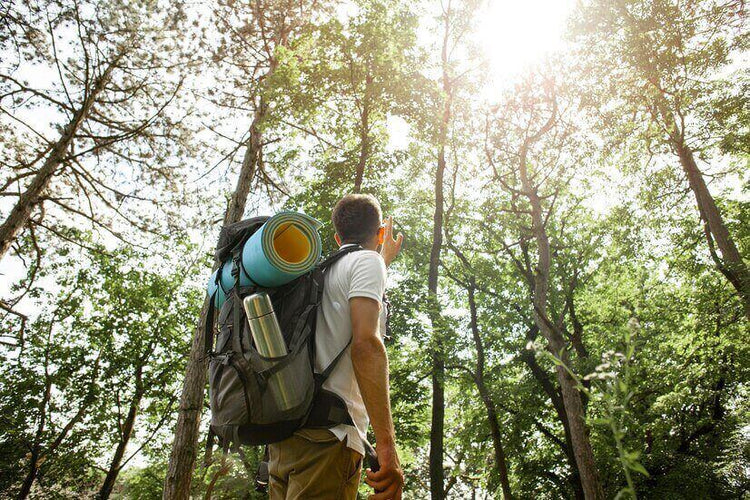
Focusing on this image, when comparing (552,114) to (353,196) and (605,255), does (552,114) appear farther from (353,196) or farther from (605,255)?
(353,196)

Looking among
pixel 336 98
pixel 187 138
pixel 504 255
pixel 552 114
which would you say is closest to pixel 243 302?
pixel 336 98

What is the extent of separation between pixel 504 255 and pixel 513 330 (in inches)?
117

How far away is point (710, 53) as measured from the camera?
10773mm

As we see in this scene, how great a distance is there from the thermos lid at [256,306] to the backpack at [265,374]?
0.10 metres

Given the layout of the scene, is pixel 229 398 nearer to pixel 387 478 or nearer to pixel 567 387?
pixel 387 478

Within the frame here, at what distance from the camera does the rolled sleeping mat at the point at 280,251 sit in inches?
73.4

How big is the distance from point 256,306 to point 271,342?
15cm

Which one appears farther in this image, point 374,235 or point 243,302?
point 374,235

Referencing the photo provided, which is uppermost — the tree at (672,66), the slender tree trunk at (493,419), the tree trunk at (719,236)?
the tree at (672,66)

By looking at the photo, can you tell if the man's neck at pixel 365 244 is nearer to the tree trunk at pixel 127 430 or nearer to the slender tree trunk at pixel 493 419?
the slender tree trunk at pixel 493 419

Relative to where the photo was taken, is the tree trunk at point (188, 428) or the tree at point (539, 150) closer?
the tree trunk at point (188, 428)

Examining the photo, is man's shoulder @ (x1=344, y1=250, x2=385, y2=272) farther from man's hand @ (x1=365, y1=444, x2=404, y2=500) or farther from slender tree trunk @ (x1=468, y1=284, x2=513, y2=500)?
slender tree trunk @ (x1=468, y1=284, x2=513, y2=500)

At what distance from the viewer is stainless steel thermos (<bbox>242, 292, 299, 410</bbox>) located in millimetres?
1753

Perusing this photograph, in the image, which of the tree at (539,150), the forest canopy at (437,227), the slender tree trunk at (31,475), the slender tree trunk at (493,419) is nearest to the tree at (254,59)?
the forest canopy at (437,227)
